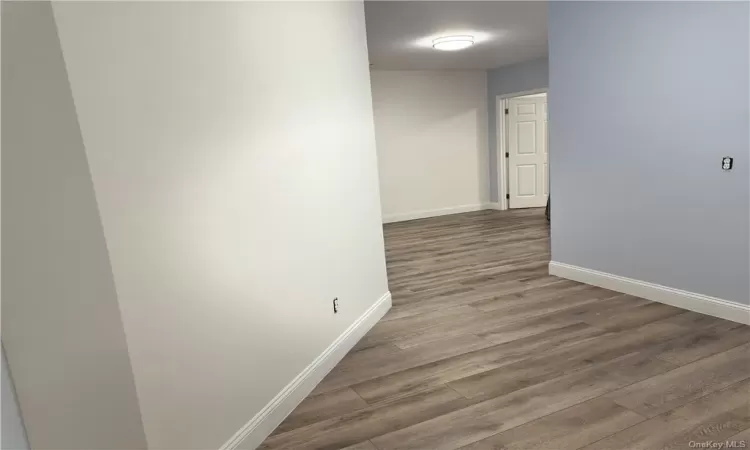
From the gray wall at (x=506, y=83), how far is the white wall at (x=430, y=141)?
11 cm

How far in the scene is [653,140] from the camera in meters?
3.42

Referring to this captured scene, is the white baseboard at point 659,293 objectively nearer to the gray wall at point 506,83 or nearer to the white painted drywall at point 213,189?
the white painted drywall at point 213,189

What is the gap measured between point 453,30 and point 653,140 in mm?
2675

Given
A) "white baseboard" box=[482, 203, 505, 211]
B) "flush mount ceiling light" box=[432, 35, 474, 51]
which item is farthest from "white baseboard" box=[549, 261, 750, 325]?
"white baseboard" box=[482, 203, 505, 211]

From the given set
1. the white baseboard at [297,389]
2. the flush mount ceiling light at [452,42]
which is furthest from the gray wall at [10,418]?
the flush mount ceiling light at [452,42]

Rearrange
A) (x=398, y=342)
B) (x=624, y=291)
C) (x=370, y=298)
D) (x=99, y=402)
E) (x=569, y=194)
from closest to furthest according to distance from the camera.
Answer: (x=99, y=402) → (x=398, y=342) → (x=370, y=298) → (x=624, y=291) → (x=569, y=194)

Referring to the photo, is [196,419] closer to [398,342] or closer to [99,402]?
[99,402]

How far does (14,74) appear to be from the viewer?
49.9 inches

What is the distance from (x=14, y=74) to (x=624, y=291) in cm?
394

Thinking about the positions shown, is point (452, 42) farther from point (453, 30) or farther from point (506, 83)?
point (506, 83)

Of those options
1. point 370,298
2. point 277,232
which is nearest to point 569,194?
point 370,298

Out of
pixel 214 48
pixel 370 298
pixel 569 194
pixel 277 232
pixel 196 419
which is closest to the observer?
pixel 196 419

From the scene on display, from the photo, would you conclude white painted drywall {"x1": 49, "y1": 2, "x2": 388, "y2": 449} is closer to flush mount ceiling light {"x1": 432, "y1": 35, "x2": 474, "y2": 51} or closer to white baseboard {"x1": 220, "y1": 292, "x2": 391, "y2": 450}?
white baseboard {"x1": 220, "y1": 292, "x2": 391, "y2": 450}

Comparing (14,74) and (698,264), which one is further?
(698,264)
